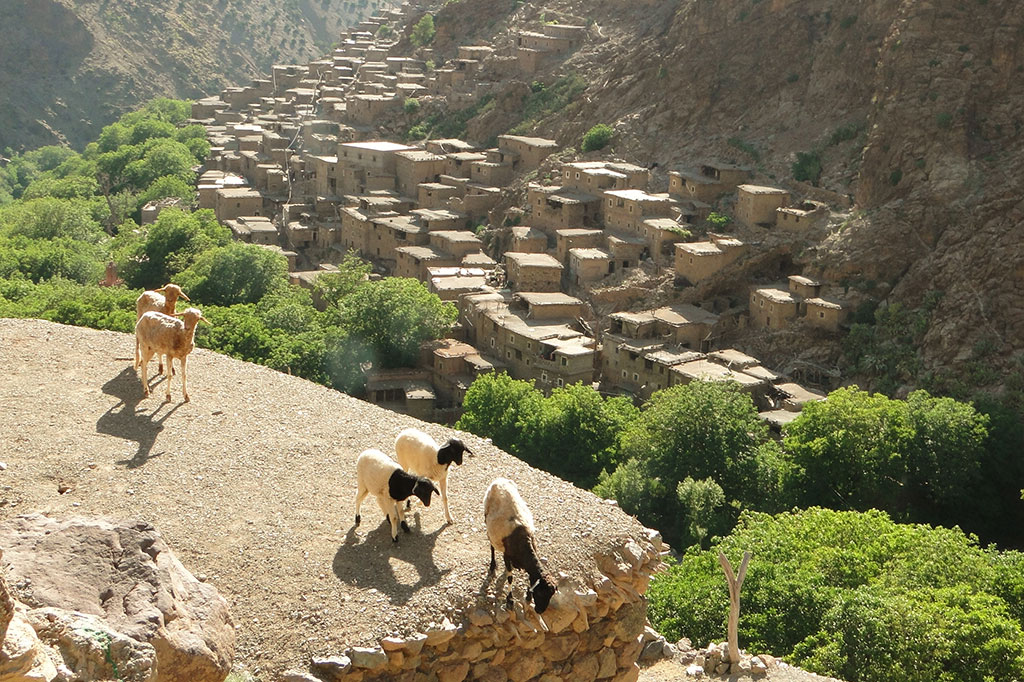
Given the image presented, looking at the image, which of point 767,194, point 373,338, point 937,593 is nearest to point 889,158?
point 767,194

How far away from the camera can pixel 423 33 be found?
66875 millimetres

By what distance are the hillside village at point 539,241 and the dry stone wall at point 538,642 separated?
19.0 m

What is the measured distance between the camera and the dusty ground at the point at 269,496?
27.6 feet

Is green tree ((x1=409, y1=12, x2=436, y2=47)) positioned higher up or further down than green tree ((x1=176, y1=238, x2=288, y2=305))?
higher up

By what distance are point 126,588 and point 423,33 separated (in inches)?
2467

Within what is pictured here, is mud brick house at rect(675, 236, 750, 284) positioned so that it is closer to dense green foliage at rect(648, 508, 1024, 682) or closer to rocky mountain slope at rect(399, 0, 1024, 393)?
rocky mountain slope at rect(399, 0, 1024, 393)

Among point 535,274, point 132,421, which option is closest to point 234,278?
point 535,274

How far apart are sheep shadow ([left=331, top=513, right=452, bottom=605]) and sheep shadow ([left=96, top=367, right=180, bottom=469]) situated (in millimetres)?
2439

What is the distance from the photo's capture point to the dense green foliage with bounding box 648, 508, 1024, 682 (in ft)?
46.5

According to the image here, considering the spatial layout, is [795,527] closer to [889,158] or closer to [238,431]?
[238,431]

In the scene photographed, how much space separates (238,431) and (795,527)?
10.4 m

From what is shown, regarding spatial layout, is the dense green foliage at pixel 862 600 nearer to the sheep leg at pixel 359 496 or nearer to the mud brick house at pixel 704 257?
the sheep leg at pixel 359 496

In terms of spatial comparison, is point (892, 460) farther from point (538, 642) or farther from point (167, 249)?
point (167, 249)

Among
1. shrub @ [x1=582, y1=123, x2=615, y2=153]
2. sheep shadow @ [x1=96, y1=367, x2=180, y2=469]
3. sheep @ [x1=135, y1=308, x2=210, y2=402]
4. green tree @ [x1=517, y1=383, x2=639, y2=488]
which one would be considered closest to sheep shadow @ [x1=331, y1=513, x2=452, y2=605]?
sheep shadow @ [x1=96, y1=367, x2=180, y2=469]
